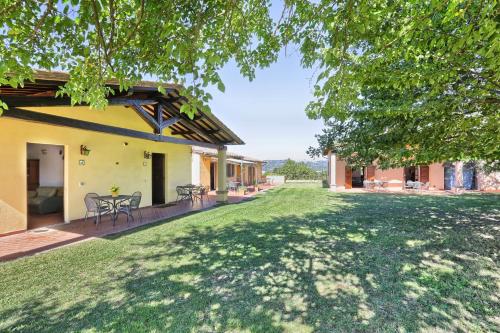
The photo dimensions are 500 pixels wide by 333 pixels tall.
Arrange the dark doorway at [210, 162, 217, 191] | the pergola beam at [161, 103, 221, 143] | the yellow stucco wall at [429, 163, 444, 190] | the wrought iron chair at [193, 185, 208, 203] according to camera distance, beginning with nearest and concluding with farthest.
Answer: the pergola beam at [161, 103, 221, 143], the wrought iron chair at [193, 185, 208, 203], the dark doorway at [210, 162, 217, 191], the yellow stucco wall at [429, 163, 444, 190]

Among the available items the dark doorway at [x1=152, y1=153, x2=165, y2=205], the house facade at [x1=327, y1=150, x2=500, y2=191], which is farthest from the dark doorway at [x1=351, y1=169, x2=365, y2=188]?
the dark doorway at [x1=152, y1=153, x2=165, y2=205]

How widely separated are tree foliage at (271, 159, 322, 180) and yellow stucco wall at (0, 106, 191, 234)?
29.4 meters

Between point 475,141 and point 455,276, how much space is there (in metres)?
3.44

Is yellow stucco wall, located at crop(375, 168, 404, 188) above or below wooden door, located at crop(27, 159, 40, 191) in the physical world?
below

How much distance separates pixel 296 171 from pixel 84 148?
36.5 m

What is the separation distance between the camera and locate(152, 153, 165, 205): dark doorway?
14875mm

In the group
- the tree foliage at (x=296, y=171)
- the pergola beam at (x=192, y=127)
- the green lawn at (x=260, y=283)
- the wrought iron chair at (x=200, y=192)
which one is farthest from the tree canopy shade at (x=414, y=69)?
the tree foliage at (x=296, y=171)

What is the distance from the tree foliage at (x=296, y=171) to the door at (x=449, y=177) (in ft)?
65.3

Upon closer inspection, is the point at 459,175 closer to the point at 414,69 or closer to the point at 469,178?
the point at 469,178

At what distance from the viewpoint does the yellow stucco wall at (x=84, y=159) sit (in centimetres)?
783

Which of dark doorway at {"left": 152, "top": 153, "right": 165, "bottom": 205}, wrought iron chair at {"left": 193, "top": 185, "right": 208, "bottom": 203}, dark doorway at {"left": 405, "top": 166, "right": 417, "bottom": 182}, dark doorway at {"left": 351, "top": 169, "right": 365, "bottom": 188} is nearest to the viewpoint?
dark doorway at {"left": 152, "top": 153, "right": 165, "bottom": 205}

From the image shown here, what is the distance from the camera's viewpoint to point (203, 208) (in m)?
13.1

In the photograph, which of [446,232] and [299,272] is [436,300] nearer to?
[299,272]

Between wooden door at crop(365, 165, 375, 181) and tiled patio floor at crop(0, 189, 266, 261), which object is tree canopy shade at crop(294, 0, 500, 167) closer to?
tiled patio floor at crop(0, 189, 266, 261)
